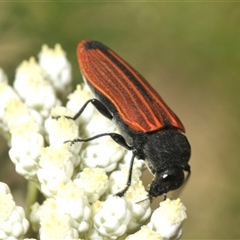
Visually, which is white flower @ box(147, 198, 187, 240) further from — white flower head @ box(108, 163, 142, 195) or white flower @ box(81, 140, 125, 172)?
white flower @ box(81, 140, 125, 172)

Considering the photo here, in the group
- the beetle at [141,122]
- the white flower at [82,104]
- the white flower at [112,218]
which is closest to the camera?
the white flower at [112,218]

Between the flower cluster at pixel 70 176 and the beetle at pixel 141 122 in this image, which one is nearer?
the flower cluster at pixel 70 176

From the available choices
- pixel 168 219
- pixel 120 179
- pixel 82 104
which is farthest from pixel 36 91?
pixel 168 219

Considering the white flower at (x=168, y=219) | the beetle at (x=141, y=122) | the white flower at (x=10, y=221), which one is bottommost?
the white flower at (x=10, y=221)

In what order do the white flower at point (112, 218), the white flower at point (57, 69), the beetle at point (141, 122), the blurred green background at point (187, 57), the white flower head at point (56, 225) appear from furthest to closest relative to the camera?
the blurred green background at point (187, 57), the white flower at point (57, 69), the beetle at point (141, 122), the white flower at point (112, 218), the white flower head at point (56, 225)

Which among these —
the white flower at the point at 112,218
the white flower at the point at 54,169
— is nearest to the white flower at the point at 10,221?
the white flower at the point at 54,169

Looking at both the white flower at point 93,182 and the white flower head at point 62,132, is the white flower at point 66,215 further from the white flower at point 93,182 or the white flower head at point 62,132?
the white flower head at point 62,132

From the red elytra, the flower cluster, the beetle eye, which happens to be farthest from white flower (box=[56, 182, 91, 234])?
the red elytra

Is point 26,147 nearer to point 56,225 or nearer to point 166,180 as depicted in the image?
point 56,225

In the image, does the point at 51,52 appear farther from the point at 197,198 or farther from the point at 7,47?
the point at 197,198
